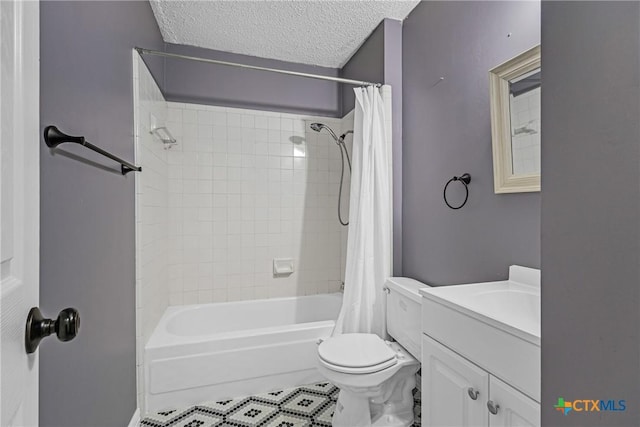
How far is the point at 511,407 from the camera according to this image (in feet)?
3.07

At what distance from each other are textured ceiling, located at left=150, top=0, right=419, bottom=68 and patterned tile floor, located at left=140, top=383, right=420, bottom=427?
2.51 meters

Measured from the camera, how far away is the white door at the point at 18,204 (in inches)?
17.6

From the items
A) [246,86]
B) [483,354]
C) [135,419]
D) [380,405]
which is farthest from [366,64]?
[135,419]

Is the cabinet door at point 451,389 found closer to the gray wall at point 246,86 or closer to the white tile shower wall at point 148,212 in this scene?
the white tile shower wall at point 148,212

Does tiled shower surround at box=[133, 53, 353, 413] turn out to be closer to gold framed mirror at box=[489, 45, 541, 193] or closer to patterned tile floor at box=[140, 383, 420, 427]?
patterned tile floor at box=[140, 383, 420, 427]

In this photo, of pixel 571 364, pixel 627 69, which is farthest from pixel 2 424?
pixel 627 69

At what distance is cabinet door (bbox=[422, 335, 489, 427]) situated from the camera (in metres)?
1.05

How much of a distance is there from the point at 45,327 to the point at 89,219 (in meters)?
0.70

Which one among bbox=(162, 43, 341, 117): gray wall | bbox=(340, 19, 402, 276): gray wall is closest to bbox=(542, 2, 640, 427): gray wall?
bbox=(340, 19, 402, 276): gray wall

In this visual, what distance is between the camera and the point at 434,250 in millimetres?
1937

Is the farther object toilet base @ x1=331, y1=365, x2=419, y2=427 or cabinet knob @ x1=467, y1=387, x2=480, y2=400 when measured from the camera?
toilet base @ x1=331, y1=365, x2=419, y2=427

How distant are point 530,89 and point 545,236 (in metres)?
1.16

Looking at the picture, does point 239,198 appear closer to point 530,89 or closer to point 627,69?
point 530,89

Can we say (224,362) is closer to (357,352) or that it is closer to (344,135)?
(357,352)
